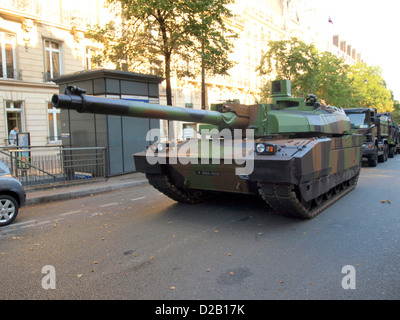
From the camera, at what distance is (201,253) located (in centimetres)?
462

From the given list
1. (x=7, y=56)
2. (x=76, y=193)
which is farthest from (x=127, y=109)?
(x=7, y=56)

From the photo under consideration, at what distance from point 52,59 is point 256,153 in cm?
1715

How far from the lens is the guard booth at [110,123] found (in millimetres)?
11789

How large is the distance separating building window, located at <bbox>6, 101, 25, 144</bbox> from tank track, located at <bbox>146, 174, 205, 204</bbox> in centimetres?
1359

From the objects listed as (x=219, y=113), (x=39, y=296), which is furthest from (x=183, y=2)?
(x=39, y=296)

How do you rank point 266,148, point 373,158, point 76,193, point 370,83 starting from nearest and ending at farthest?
point 266,148, point 76,193, point 373,158, point 370,83

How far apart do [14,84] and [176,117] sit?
15039mm

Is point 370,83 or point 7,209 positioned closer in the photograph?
point 7,209

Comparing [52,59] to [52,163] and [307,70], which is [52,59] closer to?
[52,163]

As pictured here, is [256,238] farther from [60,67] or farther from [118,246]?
[60,67]

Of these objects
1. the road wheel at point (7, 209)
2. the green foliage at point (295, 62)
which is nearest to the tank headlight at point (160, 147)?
the road wheel at point (7, 209)

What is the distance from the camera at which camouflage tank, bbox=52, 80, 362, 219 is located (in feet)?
17.1

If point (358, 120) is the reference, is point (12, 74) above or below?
above

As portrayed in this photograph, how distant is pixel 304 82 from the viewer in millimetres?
23641
